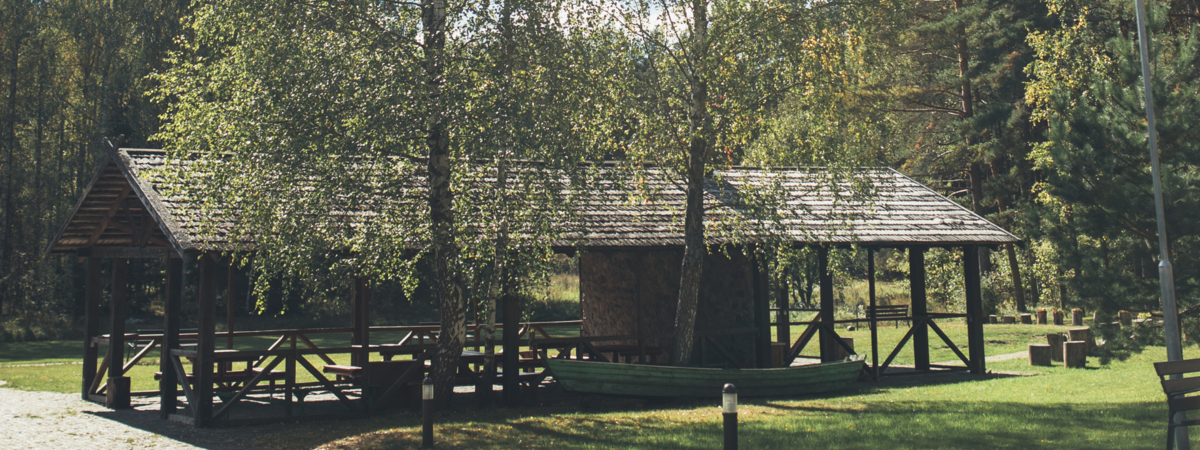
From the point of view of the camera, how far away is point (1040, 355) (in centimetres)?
1761

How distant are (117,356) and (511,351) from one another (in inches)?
233

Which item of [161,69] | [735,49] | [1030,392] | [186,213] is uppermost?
[161,69]

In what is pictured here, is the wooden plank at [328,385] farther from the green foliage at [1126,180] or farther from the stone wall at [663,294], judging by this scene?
the green foliage at [1126,180]

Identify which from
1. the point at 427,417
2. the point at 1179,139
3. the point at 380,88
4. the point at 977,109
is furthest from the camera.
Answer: the point at 977,109

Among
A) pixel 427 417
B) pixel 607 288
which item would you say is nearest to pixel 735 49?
pixel 607 288

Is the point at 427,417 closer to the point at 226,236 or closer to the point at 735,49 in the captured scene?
the point at 226,236

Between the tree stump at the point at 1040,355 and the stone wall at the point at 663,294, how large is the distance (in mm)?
5963

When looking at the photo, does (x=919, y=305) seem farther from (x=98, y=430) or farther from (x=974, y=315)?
(x=98, y=430)

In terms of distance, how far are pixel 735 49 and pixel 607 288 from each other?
18.2 ft

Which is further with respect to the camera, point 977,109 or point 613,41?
point 977,109

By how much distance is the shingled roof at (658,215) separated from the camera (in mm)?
11648

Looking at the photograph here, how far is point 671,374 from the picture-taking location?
12.5 m

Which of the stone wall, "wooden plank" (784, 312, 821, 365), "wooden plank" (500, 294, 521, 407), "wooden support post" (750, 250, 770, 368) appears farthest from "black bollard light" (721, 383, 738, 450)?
"wooden plank" (784, 312, 821, 365)

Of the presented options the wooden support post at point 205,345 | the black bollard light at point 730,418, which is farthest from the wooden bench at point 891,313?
the wooden support post at point 205,345
